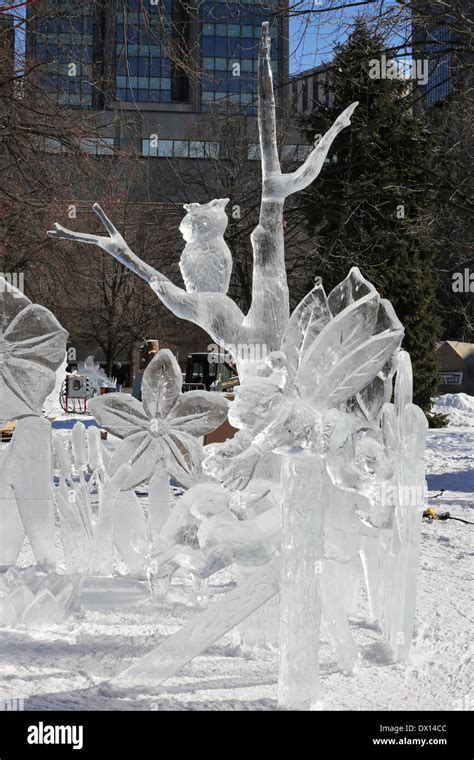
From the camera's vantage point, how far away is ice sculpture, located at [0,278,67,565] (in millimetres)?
4590

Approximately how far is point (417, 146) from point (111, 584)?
8143 mm

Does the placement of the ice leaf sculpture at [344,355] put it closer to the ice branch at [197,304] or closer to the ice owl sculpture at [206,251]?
the ice branch at [197,304]

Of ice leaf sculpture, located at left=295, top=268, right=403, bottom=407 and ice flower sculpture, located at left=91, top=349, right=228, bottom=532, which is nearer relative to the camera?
ice leaf sculpture, located at left=295, top=268, right=403, bottom=407

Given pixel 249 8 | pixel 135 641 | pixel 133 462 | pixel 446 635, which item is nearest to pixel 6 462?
pixel 133 462

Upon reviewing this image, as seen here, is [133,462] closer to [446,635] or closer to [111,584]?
[111,584]

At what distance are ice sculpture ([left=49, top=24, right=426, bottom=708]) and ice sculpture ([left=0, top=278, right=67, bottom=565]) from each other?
359 mm

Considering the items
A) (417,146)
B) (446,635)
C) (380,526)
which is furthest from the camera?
(417,146)

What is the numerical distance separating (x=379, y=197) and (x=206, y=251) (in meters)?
4.87

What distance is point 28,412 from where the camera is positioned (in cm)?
459

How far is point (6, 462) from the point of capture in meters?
4.60

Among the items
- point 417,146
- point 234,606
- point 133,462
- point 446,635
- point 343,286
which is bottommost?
point 446,635


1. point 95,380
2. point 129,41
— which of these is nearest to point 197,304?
point 129,41

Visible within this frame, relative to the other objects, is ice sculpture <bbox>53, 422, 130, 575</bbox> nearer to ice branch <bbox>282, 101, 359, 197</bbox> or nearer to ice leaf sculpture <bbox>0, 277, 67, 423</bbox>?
ice leaf sculpture <bbox>0, 277, 67, 423</bbox>

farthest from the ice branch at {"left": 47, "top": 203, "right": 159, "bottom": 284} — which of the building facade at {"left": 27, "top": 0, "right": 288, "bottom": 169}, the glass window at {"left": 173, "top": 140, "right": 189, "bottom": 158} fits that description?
the glass window at {"left": 173, "top": 140, "right": 189, "bottom": 158}
